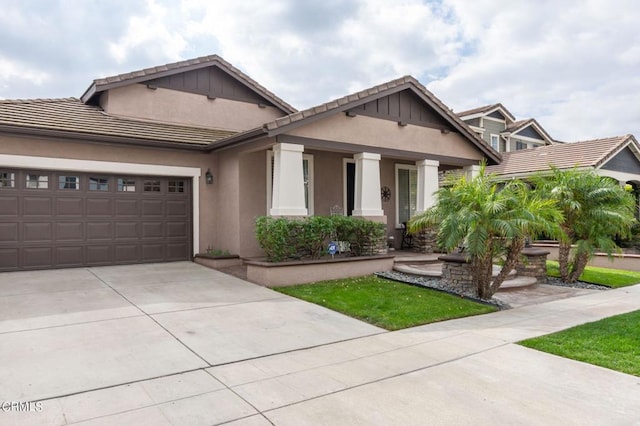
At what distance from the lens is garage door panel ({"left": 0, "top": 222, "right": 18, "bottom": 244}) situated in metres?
9.66

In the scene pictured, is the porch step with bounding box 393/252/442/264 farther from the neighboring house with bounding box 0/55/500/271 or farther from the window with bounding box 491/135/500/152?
the window with bounding box 491/135/500/152

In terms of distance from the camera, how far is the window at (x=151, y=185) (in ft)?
37.2

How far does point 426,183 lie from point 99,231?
8.82 m

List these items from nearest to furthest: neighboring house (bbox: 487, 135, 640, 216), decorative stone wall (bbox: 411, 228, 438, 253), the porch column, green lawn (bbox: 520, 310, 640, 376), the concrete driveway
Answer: the concrete driveway, green lawn (bbox: 520, 310, 640, 376), the porch column, decorative stone wall (bbox: 411, 228, 438, 253), neighboring house (bbox: 487, 135, 640, 216)

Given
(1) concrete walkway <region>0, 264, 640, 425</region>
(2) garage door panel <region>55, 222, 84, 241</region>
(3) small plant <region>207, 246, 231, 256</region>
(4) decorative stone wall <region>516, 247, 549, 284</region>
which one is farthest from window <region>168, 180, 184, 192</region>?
(4) decorative stone wall <region>516, 247, 549, 284</region>

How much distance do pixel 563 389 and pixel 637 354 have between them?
1.83 m

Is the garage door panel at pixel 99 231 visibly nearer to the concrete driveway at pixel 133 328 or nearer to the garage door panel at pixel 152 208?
the garage door panel at pixel 152 208

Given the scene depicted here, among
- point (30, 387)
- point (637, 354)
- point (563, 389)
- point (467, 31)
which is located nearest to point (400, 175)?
point (467, 31)

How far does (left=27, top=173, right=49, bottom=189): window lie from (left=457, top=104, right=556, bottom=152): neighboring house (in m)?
22.2

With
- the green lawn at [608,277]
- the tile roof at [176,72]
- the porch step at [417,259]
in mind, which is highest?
the tile roof at [176,72]

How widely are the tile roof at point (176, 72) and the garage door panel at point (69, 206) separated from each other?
10.4ft

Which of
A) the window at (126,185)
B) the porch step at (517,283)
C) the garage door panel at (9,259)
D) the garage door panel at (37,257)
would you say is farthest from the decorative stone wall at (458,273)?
the garage door panel at (9,259)

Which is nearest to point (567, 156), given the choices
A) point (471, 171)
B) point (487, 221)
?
point (471, 171)

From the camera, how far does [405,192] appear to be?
14.9 m
